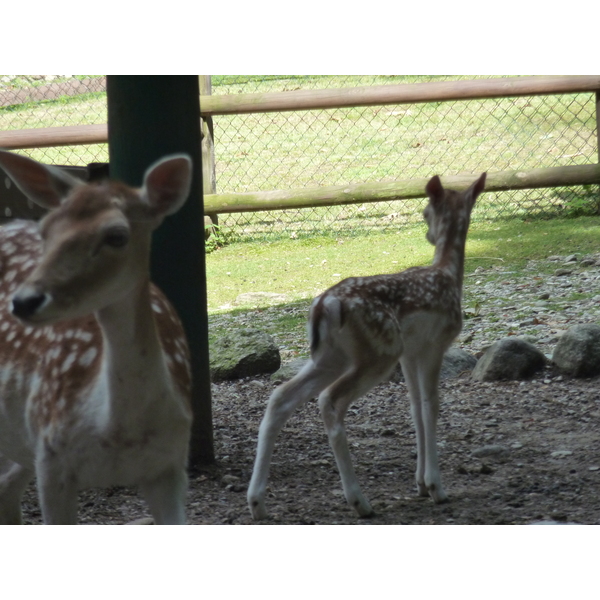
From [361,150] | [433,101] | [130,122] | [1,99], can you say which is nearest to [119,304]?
[130,122]

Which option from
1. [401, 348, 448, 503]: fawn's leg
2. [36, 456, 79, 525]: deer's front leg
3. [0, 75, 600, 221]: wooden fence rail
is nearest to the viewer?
[36, 456, 79, 525]: deer's front leg

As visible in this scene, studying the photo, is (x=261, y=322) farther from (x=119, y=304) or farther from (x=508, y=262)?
(x=119, y=304)

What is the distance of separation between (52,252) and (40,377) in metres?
0.40

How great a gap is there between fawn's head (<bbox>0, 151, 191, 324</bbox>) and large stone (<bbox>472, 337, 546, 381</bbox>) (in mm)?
1342

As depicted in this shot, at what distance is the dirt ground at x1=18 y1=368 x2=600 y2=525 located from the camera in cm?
204

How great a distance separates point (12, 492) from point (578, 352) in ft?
5.48

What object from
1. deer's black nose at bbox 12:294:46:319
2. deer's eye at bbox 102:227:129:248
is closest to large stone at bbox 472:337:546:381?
deer's eye at bbox 102:227:129:248

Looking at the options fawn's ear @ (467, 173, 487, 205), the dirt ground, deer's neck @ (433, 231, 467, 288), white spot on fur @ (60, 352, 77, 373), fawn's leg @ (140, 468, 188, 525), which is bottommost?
the dirt ground

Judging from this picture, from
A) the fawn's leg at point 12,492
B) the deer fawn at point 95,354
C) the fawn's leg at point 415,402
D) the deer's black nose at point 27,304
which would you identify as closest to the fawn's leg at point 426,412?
the fawn's leg at point 415,402

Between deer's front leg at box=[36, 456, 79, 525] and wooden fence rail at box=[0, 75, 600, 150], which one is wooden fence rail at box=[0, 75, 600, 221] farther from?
deer's front leg at box=[36, 456, 79, 525]

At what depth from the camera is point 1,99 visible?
7.41 ft

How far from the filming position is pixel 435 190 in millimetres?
2285

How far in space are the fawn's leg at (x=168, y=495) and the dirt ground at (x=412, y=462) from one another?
33 centimetres

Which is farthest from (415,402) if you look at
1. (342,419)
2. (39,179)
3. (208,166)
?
(39,179)
